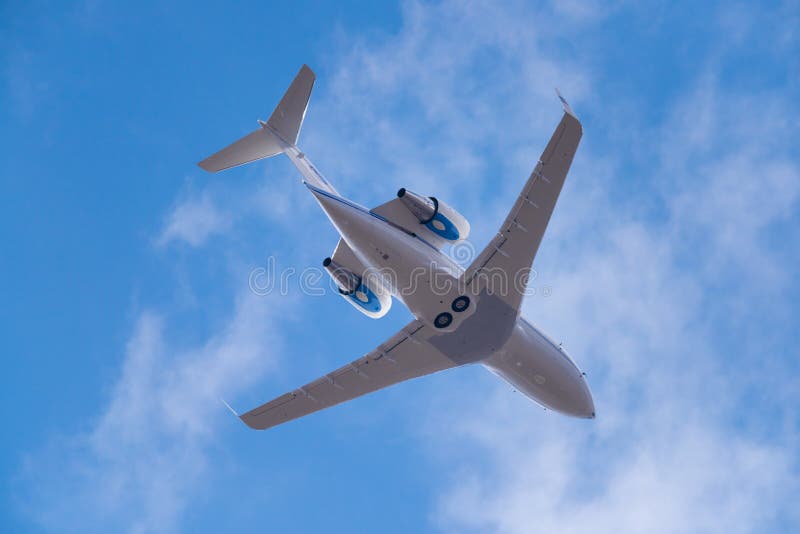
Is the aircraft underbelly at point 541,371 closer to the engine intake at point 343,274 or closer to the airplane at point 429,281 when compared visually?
the airplane at point 429,281

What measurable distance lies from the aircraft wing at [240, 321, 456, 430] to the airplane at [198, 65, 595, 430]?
1.4 inches

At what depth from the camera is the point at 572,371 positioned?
27828 mm

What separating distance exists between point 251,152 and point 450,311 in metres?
9.73

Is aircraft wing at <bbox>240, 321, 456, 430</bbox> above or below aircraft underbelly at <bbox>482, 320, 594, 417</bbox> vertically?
above

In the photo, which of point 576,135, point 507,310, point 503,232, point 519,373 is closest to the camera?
point 576,135

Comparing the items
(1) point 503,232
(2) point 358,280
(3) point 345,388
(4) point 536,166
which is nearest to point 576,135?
(4) point 536,166

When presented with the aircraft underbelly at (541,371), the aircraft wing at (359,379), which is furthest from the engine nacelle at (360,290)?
the aircraft underbelly at (541,371)

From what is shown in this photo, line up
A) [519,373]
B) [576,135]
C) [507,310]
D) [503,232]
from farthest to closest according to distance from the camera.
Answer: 1. [519,373]
2. [507,310]
3. [503,232]
4. [576,135]

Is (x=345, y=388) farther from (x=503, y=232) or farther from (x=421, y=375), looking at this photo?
(x=503, y=232)

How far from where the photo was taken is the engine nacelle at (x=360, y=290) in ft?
87.7

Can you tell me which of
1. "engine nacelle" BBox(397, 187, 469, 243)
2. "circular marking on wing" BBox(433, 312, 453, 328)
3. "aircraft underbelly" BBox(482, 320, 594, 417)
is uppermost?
"engine nacelle" BBox(397, 187, 469, 243)

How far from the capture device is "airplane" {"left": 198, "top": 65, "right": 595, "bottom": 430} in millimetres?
23188

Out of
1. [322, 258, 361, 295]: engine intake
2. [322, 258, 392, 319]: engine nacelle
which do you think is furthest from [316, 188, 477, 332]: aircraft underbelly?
[322, 258, 361, 295]: engine intake

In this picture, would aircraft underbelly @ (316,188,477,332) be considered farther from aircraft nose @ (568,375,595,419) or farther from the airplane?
aircraft nose @ (568,375,595,419)
